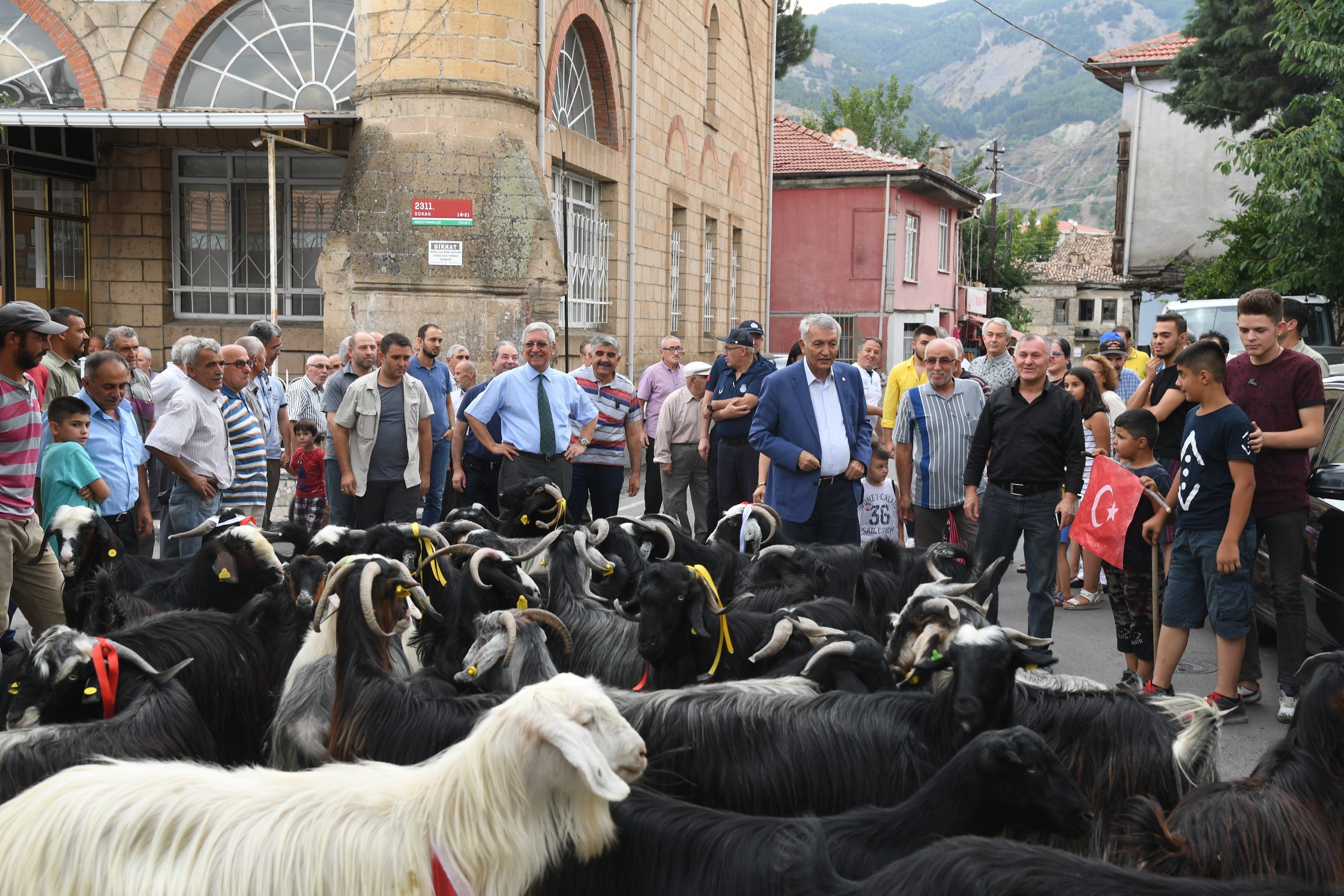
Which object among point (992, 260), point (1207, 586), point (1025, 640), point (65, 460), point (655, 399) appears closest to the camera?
point (1025, 640)

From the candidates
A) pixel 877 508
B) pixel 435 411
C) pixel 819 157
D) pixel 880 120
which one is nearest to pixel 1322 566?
pixel 877 508

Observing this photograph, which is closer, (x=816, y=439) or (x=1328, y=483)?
(x=1328, y=483)

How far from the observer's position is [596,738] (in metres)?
2.88

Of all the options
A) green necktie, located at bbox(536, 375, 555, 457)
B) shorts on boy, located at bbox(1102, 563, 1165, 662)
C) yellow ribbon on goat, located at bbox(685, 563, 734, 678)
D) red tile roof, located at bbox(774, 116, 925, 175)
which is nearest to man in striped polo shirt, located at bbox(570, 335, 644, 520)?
green necktie, located at bbox(536, 375, 555, 457)

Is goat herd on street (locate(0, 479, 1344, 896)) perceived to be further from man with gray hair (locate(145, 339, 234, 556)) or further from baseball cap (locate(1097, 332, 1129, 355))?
baseball cap (locate(1097, 332, 1129, 355))

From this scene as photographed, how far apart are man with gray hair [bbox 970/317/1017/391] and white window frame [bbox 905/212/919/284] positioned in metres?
27.7

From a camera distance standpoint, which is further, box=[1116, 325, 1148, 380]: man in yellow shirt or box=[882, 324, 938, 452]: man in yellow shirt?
box=[1116, 325, 1148, 380]: man in yellow shirt

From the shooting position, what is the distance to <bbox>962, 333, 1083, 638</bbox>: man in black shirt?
6742mm

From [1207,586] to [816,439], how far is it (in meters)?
2.52

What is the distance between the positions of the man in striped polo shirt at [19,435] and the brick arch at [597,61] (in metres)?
11.5

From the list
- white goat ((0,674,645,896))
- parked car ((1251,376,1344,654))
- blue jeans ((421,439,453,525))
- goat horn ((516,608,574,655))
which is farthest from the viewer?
blue jeans ((421,439,453,525))

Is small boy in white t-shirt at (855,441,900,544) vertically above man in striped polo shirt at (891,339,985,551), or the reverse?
man in striped polo shirt at (891,339,985,551)

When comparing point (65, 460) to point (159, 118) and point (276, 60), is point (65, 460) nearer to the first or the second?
point (159, 118)

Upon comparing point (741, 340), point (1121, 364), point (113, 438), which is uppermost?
point (741, 340)
